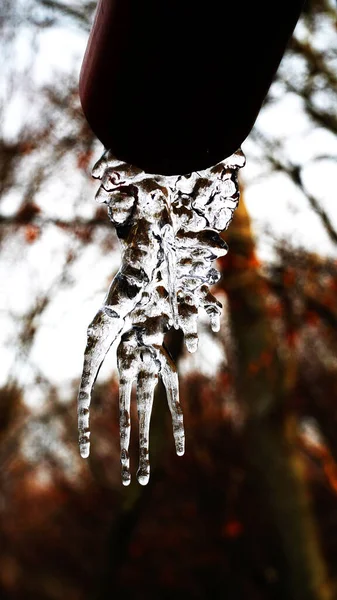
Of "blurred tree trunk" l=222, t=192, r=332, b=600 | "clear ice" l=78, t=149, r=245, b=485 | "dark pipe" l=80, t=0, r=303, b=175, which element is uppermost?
"dark pipe" l=80, t=0, r=303, b=175

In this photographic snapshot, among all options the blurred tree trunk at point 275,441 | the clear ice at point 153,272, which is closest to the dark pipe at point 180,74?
the clear ice at point 153,272

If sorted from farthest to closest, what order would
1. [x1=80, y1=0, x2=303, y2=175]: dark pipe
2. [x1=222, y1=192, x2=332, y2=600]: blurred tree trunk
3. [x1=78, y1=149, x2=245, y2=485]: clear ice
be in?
1. [x1=222, y1=192, x2=332, y2=600]: blurred tree trunk
2. [x1=78, y1=149, x2=245, y2=485]: clear ice
3. [x1=80, y1=0, x2=303, y2=175]: dark pipe

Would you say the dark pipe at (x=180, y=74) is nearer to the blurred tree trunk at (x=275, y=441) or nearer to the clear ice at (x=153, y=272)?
the clear ice at (x=153, y=272)

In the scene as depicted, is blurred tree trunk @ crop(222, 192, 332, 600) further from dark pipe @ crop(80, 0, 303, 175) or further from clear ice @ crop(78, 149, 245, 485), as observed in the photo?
dark pipe @ crop(80, 0, 303, 175)

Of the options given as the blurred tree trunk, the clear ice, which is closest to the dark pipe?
the clear ice

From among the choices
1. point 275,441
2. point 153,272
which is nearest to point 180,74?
point 153,272

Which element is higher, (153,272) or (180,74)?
(180,74)

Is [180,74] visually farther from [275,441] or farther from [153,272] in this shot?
[275,441]
